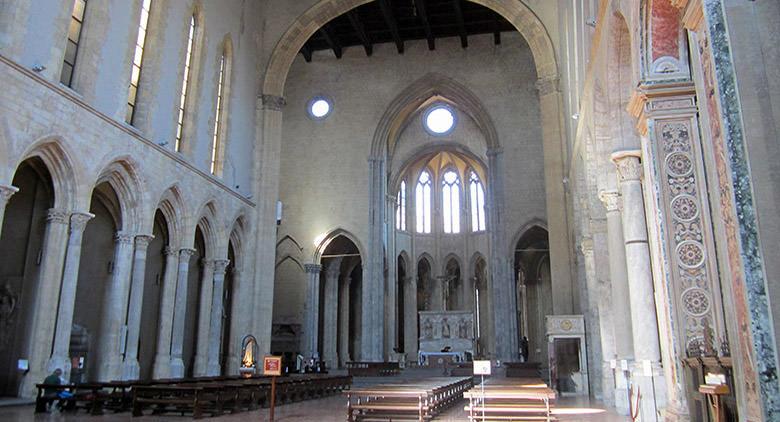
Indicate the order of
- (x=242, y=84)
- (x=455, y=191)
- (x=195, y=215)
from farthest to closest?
(x=455, y=191) < (x=242, y=84) < (x=195, y=215)

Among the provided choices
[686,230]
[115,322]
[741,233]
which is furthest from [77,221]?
[741,233]

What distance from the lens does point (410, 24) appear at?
2783cm

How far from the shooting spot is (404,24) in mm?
27828

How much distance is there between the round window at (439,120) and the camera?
107 feet

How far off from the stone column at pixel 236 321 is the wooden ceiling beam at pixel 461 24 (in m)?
14.0

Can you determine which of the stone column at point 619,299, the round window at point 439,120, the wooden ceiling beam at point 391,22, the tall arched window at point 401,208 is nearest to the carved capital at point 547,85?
the wooden ceiling beam at point 391,22

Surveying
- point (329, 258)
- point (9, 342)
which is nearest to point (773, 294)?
point (9, 342)

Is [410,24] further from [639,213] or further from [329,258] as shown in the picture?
[639,213]

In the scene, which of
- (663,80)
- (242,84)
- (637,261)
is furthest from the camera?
(242,84)

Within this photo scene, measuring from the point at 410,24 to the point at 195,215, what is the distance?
14.6 m

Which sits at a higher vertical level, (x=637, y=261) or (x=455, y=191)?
(x=455, y=191)

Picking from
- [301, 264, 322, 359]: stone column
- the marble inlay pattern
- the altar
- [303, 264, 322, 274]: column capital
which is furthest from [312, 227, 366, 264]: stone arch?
the marble inlay pattern

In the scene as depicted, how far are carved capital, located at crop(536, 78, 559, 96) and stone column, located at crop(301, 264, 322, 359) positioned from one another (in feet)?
44.1

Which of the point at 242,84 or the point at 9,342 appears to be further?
the point at 242,84
